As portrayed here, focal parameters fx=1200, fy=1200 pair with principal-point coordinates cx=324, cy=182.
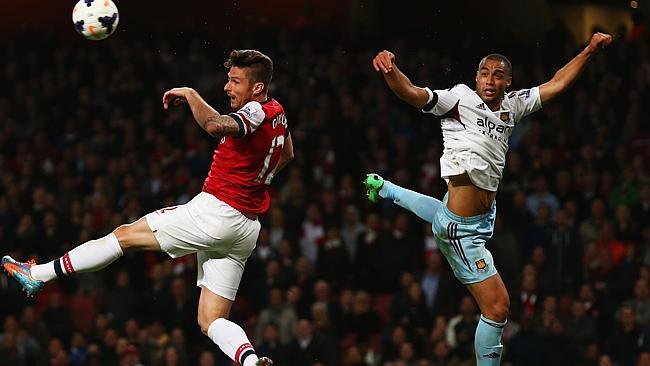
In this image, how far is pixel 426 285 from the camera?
14.4 m

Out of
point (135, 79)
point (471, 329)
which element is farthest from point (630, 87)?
point (135, 79)

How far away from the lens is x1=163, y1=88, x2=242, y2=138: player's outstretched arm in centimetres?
802

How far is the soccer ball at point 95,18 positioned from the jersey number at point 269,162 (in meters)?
1.78

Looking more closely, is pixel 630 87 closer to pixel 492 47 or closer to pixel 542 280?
pixel 492 47

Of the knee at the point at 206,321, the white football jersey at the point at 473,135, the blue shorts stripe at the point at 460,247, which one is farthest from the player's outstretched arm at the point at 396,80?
the knee at the point at 206,321

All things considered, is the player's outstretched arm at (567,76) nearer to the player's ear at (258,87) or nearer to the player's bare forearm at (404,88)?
the player's bare forearm at (404,88)

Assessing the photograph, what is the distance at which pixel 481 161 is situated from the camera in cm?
869

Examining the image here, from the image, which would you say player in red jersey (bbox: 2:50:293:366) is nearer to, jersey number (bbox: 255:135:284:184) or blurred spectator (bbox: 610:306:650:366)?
jersey number (bbox: 255:135:284:184)

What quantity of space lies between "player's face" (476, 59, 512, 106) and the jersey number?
151 centimetres

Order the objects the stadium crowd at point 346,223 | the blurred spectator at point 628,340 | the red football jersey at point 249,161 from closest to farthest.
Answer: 1. the red football jersey at point 249,161
2. the blurred spectator at point 628,340
3. the stadium crowd at point 346,223

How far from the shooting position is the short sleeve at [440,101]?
8.55m

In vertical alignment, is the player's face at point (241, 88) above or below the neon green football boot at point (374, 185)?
above

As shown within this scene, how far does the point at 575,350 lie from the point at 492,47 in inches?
285

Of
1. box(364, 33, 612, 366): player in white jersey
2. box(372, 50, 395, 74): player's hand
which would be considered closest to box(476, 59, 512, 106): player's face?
box(364, 33, 612, 366): player in white jersey
